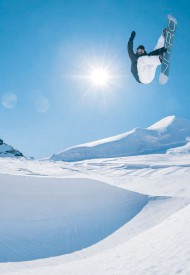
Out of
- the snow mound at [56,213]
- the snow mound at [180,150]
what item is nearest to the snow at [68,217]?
the snow mound at [56,213]

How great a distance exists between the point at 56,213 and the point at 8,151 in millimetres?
67922

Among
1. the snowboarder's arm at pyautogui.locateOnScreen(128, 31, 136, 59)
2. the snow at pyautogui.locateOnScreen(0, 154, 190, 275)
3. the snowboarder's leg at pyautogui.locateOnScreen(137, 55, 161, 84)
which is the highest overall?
the snowboarder's arm at pyautogui.locateOnScreen(128, 31, 136, 59)

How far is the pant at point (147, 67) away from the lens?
8602mm

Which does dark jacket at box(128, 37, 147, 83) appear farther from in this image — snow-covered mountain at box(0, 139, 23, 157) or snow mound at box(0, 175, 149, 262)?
snow-covered mountain at box(0, 139, 23, 157)

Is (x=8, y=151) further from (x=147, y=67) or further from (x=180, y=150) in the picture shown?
(x=147, y=67)

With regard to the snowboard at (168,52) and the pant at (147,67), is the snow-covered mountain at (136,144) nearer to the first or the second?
the snowboard at (168,52)

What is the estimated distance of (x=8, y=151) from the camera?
271 ft

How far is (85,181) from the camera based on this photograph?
23672 millimetres

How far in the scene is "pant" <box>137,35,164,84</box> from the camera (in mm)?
8602

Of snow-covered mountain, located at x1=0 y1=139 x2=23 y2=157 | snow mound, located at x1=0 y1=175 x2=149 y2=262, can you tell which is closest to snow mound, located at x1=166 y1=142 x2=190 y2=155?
snow-covered mountain, located at x1=0 y1=139 x2=23 y2=157

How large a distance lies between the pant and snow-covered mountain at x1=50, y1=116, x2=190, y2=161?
376 ft

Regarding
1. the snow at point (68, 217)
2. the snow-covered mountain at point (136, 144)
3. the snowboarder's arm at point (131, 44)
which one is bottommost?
the snow at point (68, 217)

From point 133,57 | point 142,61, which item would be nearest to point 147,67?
point 142,61

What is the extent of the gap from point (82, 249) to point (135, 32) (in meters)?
10.7
